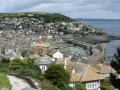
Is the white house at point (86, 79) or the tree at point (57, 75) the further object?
the white house at point (86, 79)

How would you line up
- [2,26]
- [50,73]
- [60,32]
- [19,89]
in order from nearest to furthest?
[19,89]
[50,73]
[60,32]
[2,26]

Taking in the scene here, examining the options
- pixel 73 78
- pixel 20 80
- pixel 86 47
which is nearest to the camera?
pixel 20 80

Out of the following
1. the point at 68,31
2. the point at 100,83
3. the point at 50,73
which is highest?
the point at 50,73

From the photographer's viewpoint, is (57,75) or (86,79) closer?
(57,75)

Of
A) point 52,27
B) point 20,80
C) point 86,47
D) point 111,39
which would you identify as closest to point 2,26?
point 52,27

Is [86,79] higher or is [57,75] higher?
[57,75]

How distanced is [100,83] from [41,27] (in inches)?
6037

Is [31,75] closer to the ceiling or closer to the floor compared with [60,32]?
closer to the ceiling

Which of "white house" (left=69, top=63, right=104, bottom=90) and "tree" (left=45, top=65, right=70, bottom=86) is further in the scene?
"white house" (left=69, top=63, right=104, bottom=90)

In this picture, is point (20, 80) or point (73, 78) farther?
point (73, 78)

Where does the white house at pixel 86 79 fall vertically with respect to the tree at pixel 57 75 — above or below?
below

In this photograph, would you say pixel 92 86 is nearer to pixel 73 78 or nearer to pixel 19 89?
pixel 73 78

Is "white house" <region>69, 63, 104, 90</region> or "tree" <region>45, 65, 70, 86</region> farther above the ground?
"tree" <region>45, 65, 70, 86</region>

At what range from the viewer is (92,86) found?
37.9m
